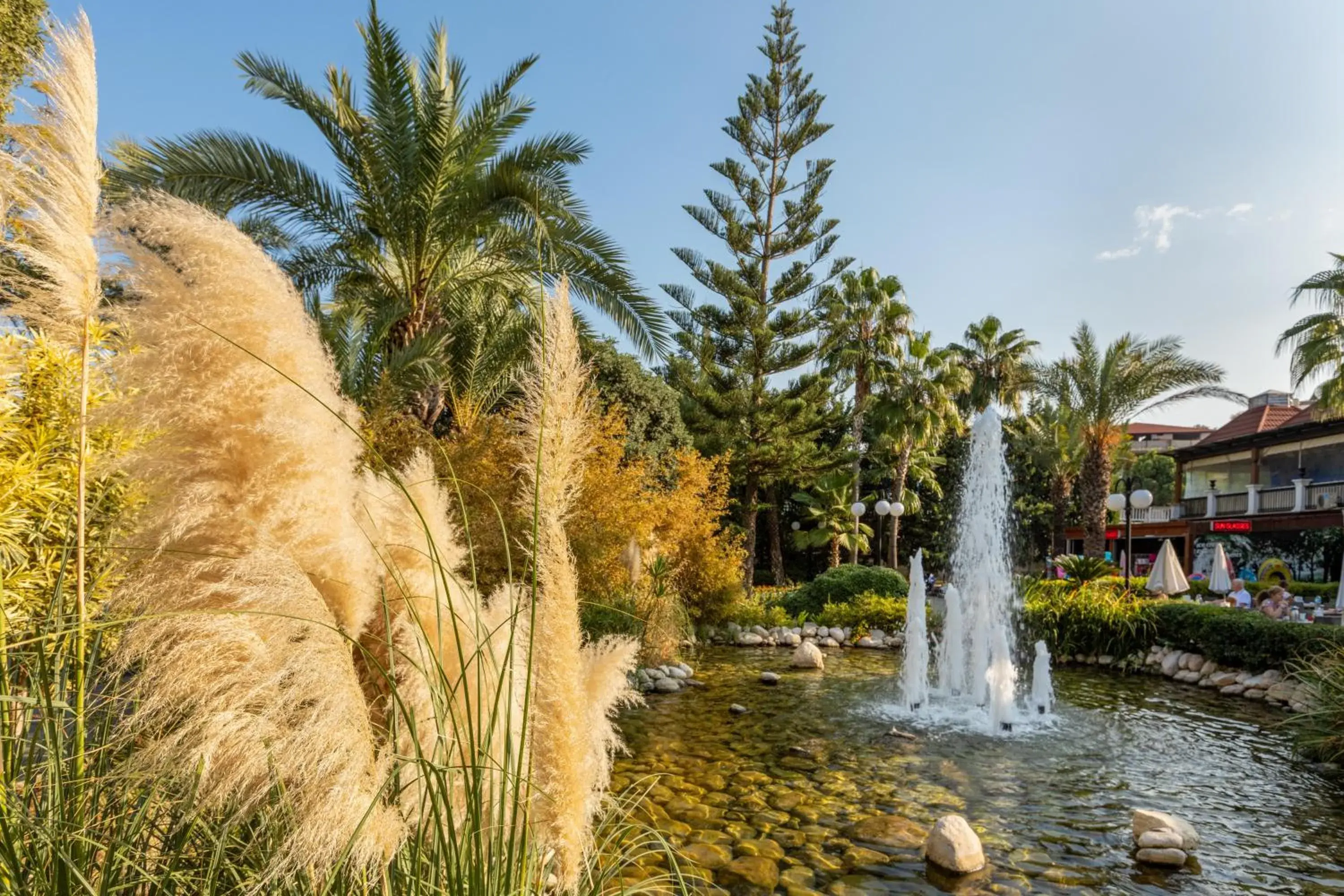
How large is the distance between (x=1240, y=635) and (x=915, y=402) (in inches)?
477

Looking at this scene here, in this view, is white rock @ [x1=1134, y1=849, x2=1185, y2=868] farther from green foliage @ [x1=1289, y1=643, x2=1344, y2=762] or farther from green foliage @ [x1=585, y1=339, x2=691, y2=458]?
green foliage @ [x1=585, y1=339, x2=691, y2=458]

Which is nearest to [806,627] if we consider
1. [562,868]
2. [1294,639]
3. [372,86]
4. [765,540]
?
[1294,639]

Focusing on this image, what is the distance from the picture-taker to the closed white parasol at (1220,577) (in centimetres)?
1491

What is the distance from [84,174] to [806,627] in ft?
41.2

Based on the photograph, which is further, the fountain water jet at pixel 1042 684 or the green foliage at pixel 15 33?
the fountain water jet at pixel 1042 684


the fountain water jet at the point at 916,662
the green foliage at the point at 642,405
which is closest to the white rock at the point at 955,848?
the fountain water jet at the point at 916,662

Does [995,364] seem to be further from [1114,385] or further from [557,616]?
[557,616]

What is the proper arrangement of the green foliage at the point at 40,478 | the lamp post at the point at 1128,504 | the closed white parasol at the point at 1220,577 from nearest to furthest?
the green foliage at the point at 40,478
the lamp post at the point at 1128,504
the closed white parasol at the point at 1220,577

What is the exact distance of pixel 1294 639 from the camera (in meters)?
8.07

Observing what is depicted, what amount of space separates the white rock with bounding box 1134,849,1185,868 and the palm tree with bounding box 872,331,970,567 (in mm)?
16163

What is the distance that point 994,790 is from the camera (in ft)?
17.0

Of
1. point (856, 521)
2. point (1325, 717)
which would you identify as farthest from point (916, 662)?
point (856, 521)

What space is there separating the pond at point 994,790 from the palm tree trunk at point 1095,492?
1070 centimetres

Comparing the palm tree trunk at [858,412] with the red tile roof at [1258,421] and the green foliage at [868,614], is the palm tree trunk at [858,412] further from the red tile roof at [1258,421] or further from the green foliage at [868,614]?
the red tile roof at [1258,421]
